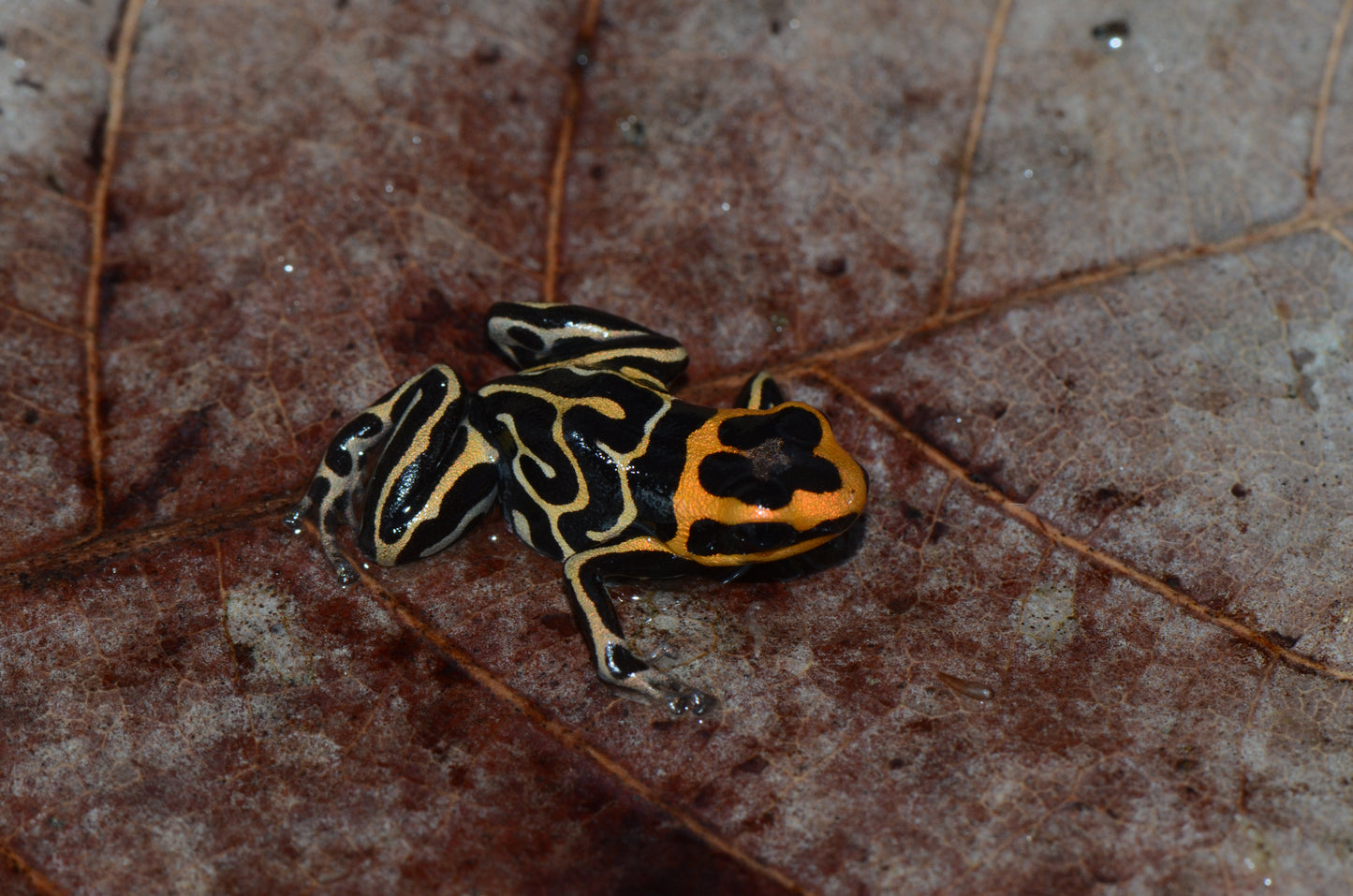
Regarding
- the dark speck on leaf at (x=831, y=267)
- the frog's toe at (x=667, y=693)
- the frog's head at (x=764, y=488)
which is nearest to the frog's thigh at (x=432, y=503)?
the frog's head at (x=764, y=488)

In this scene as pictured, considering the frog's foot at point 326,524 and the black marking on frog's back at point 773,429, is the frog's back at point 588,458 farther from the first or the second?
the frog's foot at point 326,524

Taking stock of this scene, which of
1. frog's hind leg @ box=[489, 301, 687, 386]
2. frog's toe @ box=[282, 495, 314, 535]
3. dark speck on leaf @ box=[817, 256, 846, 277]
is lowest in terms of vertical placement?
frog's toe @ box=[282, 495, 314, 535]

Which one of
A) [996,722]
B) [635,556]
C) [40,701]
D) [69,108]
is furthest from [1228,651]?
[69,108]

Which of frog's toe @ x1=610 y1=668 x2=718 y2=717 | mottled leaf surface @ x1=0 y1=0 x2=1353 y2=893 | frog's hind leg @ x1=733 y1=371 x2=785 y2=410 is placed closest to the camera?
mottled leaf surface @ x1=0 y1=0 x2=1353 y2=893

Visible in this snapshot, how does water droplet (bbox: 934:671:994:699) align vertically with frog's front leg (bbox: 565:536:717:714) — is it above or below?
above

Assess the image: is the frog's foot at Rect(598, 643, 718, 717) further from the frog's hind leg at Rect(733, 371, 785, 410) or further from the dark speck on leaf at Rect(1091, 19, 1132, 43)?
the dark speck on leaf at Rect(1091, 19, 1132, 43)

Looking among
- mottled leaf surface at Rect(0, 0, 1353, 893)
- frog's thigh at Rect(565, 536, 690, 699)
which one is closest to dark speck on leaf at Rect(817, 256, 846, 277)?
mottled leaf surface at Rect(0, 0, 1353, 893)

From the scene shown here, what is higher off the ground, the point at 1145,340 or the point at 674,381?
the point at 1145,340

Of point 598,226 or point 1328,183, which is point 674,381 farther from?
point 1328,183
